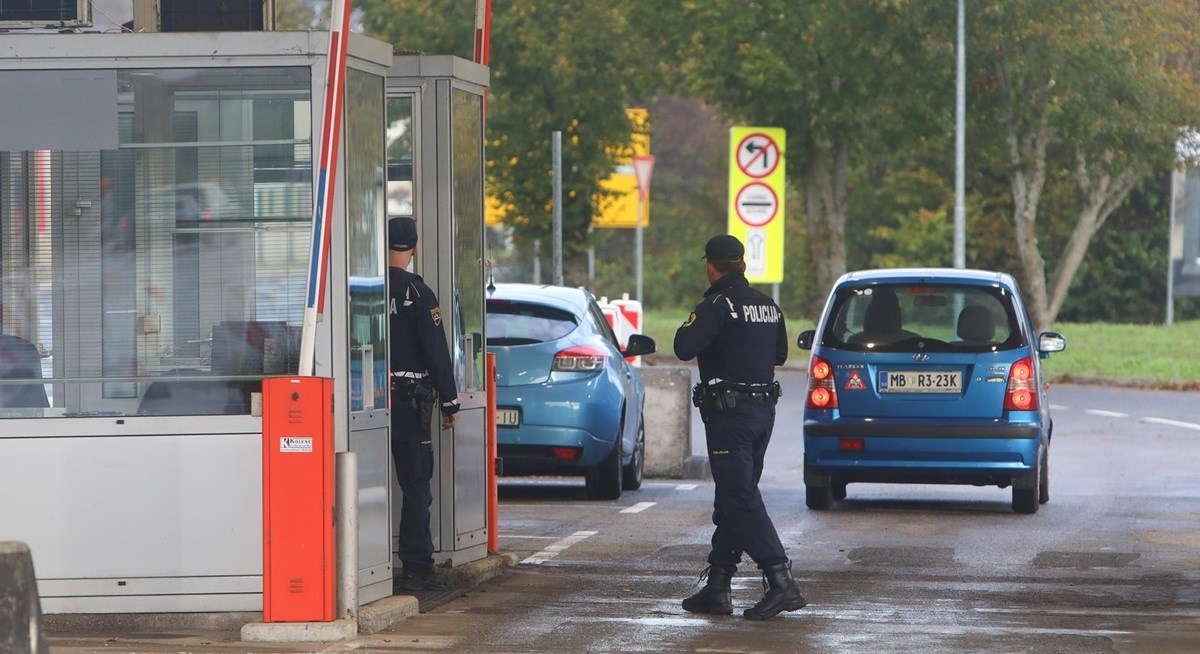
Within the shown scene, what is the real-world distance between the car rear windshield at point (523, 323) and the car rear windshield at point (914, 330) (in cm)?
199

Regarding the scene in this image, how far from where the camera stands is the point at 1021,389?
589 inches

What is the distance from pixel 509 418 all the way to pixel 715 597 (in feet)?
20.1

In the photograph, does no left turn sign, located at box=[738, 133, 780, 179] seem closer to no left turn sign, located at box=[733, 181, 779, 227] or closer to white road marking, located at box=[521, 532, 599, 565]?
no left turn sign, located at box=[733, 181, 779, 227]

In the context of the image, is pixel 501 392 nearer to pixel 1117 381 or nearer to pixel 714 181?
pixel 1117 381

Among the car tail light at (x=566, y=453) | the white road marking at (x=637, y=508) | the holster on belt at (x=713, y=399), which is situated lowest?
the white road marking at (x=637, y=508)

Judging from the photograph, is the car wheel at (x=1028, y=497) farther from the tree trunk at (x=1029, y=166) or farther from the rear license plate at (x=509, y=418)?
the tree trunk at (x=1029, y=166)

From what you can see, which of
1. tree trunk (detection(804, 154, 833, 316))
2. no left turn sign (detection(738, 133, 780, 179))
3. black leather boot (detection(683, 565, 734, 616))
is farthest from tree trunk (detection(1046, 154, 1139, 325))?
black leather boot (detection(683, 565, 734, 616))

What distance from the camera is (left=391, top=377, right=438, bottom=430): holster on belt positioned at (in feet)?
33.3

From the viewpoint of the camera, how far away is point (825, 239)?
4653cm

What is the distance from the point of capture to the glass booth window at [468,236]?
11.1 meters

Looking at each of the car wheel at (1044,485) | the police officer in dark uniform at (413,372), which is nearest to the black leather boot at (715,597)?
the police officer in dark uniform at (413,372)

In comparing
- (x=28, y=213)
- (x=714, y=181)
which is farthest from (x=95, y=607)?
(x=714, y=181)

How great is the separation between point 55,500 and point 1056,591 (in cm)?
470

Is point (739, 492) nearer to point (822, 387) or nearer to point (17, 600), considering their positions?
point (17, 600)
